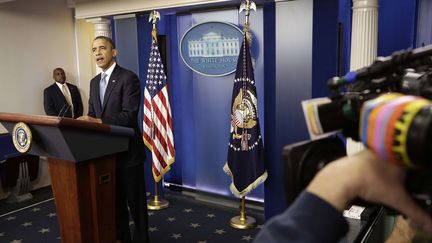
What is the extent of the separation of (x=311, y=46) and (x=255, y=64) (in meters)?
0.79

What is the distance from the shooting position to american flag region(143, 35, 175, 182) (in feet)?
12.2

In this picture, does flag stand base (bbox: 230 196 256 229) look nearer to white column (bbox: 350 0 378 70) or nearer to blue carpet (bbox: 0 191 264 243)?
blue carpet (bbox: 0 191 264 243)

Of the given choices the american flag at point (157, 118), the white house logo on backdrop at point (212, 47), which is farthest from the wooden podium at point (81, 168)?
the white house logo on backdrop at point (212, 47)

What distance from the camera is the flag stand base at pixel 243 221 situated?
3461 millimetres

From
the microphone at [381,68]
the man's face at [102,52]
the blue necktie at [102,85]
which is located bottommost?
the blue necktie at [102,85]

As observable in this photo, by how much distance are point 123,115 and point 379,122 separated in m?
2.32

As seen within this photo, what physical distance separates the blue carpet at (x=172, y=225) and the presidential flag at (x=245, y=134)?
1.36 feet

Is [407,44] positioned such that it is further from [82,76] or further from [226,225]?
[82,76]

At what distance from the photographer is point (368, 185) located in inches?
14.4

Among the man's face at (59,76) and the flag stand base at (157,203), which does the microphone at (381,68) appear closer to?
the flag stand base at (157,203)

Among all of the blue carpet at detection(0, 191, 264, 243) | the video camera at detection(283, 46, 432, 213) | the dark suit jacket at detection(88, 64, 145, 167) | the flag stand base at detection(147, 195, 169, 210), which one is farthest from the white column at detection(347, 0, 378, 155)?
the video camera at detection(283, 46, 432, 213)

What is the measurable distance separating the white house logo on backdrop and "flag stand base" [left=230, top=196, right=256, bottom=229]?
4.41 ft

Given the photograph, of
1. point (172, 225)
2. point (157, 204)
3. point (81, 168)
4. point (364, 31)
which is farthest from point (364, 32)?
point (157, 204)

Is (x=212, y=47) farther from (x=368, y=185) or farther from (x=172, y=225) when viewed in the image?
(x=368, y=185)
